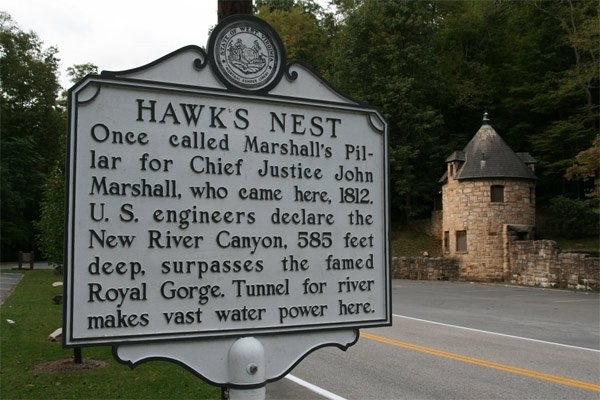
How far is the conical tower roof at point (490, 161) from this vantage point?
33094 millimetres

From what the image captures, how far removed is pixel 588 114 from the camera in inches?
1460

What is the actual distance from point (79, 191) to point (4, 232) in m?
45.9

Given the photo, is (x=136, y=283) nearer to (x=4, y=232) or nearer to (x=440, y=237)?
(x=440, y=237)

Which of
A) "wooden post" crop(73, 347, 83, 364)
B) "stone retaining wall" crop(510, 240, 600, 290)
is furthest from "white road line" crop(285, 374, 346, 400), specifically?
"stone retaining wall" crop(510, 240, 600, 290)

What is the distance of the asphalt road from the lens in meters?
7.97

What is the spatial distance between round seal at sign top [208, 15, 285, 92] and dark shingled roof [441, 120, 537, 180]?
31.0 m

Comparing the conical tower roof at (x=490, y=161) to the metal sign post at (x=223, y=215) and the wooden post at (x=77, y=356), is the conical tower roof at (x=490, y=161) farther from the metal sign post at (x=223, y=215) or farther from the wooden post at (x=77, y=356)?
the metal sign post at (x=223, y=215)

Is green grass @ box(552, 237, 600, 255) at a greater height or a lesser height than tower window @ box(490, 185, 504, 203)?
lesser

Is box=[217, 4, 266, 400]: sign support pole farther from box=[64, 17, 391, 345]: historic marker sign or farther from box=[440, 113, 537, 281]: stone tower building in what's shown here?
box=[440, 113, 537, 281]: stone tower building

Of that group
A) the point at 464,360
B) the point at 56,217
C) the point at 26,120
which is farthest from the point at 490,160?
the point at 26,120

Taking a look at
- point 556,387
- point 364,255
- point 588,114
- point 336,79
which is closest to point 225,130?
point 364,255

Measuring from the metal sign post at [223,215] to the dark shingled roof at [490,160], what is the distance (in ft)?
101

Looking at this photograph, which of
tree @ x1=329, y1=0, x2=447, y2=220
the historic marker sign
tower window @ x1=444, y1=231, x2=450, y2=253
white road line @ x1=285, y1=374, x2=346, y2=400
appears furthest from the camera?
tree @ x1=329, y1=0, x2=447, y2=220

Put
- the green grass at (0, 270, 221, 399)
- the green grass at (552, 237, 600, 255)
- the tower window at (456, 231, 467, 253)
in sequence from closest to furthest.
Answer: the green grass at (0, 270, 221, 399), the green grass at (552, 237, 600, 255), the tower window at (456, 231, 467, 253)
